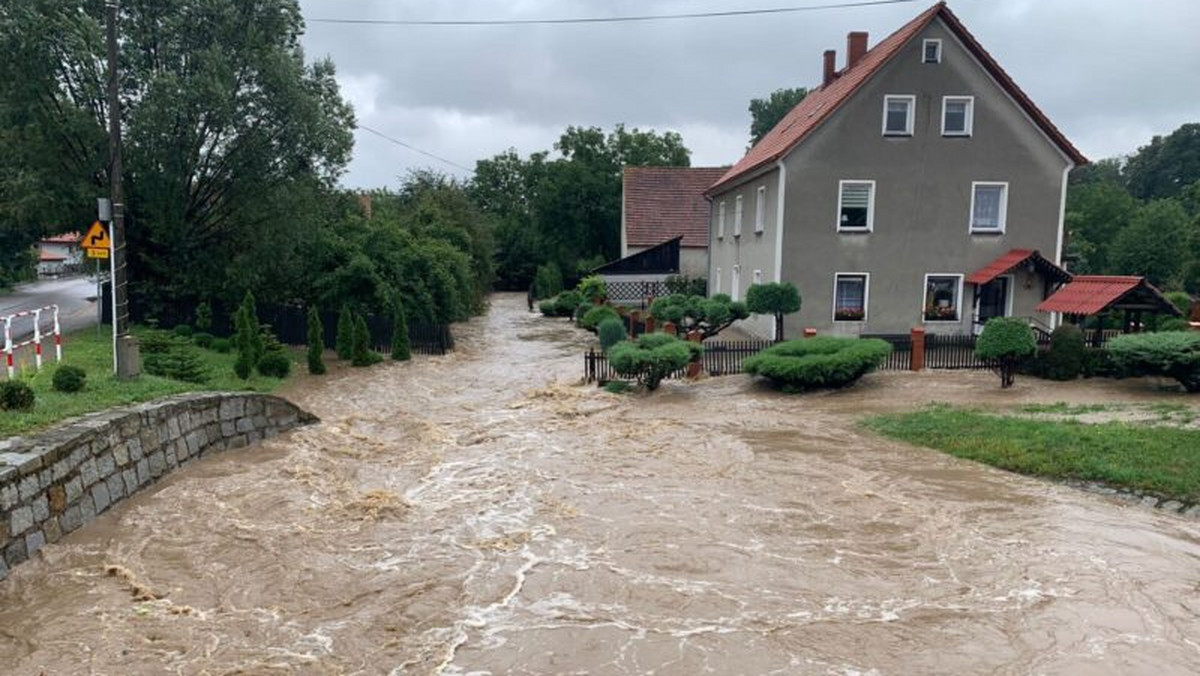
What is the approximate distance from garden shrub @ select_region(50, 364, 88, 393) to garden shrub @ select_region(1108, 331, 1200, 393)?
60.0 feet

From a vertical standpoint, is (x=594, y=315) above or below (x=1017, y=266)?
below

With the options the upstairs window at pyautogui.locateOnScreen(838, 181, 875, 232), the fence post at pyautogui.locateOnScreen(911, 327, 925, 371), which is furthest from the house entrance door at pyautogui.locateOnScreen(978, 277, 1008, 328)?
the fence post at pyautogui.locateOnScreen(911, 327, 925, 371)

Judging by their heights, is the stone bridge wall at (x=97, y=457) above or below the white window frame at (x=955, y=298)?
below

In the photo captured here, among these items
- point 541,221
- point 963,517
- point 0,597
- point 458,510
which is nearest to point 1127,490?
point 963,517

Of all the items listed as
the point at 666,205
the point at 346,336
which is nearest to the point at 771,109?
the point at 666,205

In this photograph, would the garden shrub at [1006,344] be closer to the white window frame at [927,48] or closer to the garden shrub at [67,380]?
the white window frame at [927,48]

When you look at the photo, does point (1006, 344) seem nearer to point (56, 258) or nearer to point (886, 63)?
point (886, 63)

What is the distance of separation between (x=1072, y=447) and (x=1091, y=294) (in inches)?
341

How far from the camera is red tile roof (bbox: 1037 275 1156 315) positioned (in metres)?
18.0

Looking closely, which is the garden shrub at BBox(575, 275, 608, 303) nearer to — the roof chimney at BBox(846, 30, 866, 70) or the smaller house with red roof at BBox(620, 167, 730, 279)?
the smaller house with red roof at BBox(620, 167, 730, 279)

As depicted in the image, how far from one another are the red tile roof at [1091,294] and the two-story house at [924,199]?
282 centimetres

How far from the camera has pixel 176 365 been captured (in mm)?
14336

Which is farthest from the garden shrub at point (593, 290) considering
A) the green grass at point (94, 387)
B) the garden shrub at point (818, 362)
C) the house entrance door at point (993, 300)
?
the green grass at point (94, 387)

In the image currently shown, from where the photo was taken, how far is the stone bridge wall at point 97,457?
7477mm
